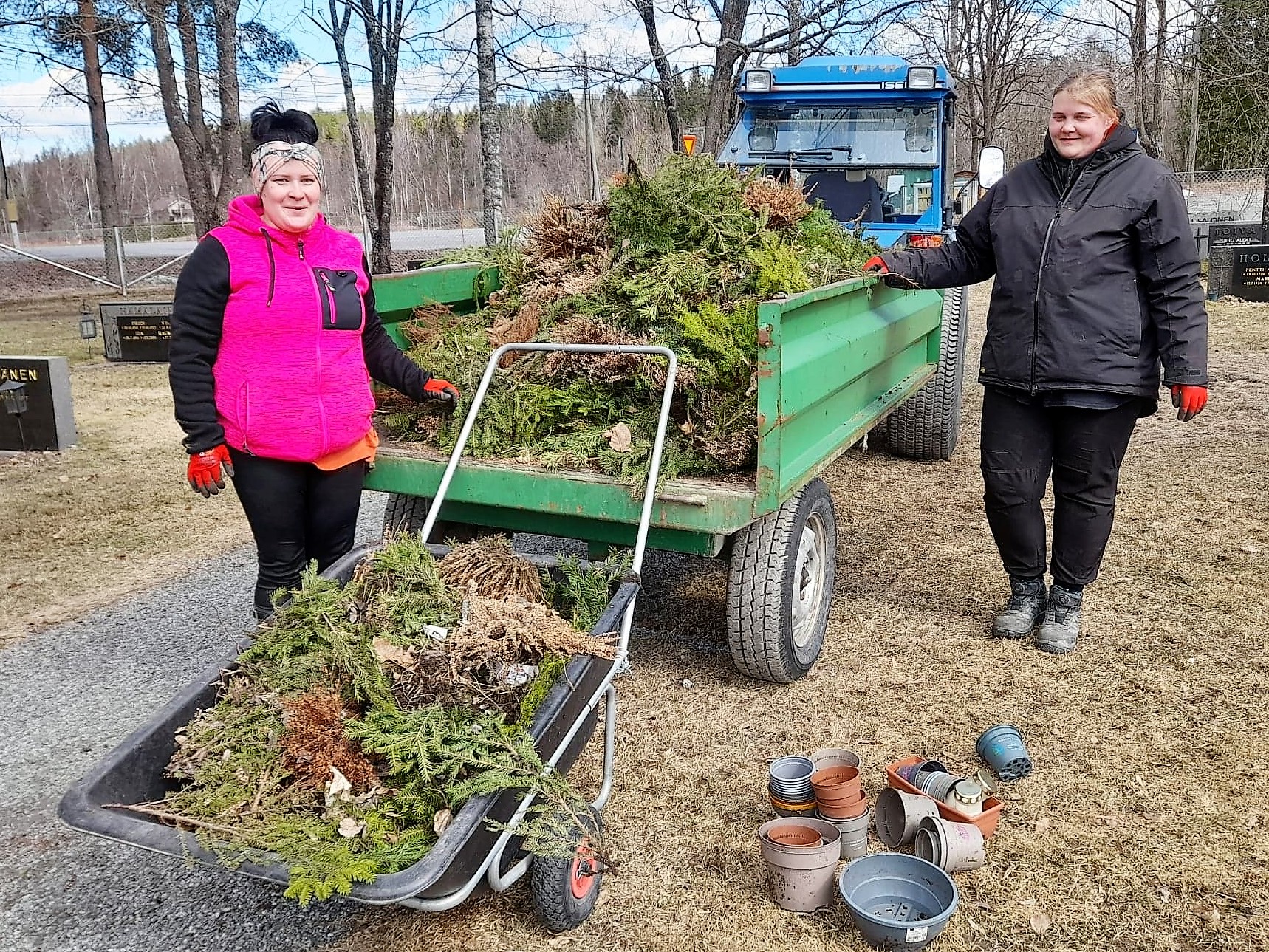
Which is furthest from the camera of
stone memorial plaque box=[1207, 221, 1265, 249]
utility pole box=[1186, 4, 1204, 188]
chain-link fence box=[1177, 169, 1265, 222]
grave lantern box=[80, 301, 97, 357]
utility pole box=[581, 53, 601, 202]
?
chain-link fence box=[1177, 169, 1265, 222]

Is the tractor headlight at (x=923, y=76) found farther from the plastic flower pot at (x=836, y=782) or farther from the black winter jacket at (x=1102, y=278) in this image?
the plastic flower pot at (x=836, y=782)

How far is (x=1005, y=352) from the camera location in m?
3.95

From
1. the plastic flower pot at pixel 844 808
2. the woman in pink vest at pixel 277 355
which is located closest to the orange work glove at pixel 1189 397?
the plastic flower pot at pixel 844 808

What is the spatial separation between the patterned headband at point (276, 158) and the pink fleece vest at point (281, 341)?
95mm

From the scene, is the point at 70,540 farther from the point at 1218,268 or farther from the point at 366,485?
the point at 1218,268

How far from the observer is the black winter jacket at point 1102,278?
367cm

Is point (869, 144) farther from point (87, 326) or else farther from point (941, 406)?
point (87, 326)

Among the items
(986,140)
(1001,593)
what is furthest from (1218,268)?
(1001,593)

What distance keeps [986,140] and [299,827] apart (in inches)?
761

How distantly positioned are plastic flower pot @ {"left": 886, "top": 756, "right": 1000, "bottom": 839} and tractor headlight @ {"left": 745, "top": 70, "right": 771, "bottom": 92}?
16.1ft

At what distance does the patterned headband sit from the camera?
9.84 ft

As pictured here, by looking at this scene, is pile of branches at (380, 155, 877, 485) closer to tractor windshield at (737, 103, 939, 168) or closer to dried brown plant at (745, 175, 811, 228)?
dried brown plant at (745, 175, 811, 228)

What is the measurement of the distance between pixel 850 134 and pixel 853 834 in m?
5.09

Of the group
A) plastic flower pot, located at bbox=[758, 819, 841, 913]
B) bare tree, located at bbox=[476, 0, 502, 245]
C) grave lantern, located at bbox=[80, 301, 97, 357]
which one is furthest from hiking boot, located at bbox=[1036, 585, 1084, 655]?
grave lantern, located at bbox=[80, 301, 97, 357]
